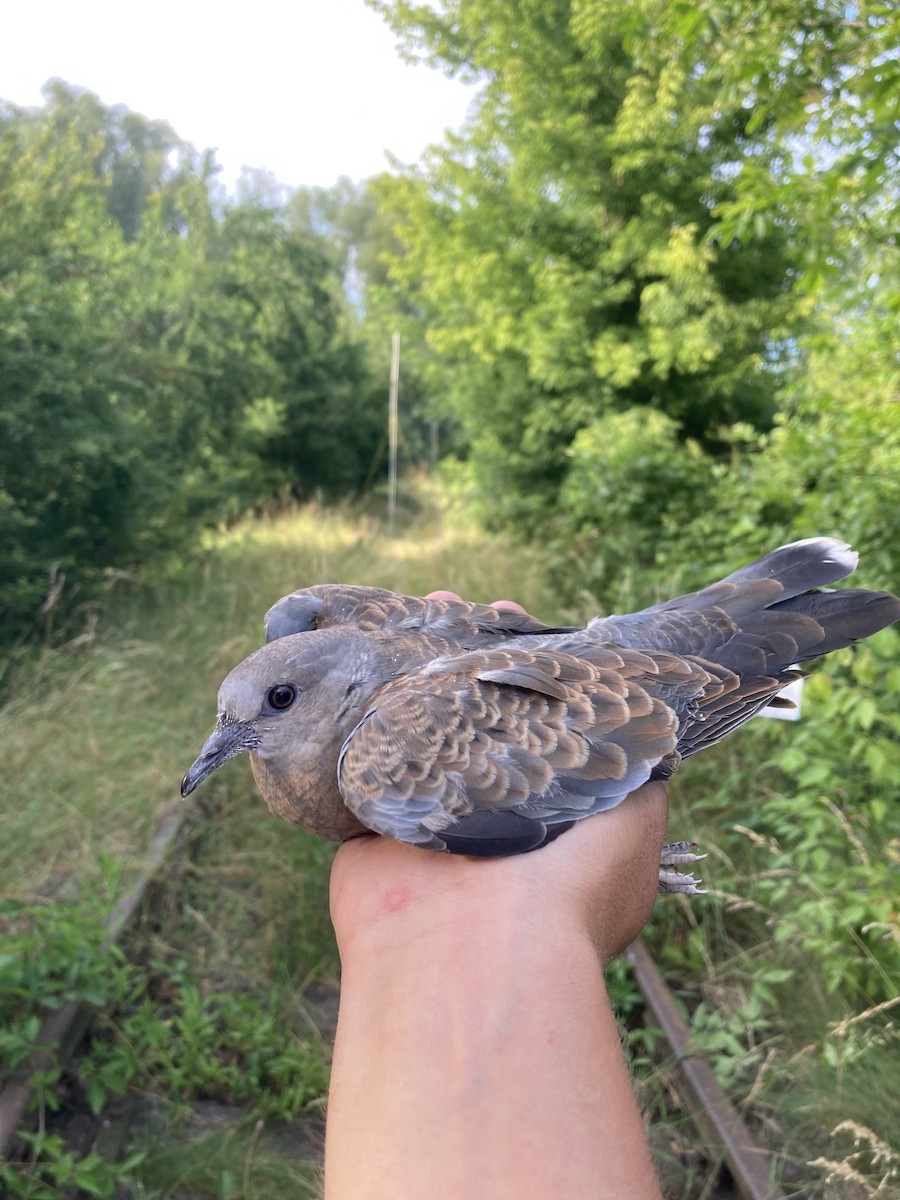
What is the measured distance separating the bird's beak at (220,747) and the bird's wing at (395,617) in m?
0.45

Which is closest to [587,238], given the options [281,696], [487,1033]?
[281,696]

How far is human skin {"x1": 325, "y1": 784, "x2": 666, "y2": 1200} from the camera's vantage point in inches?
42.7

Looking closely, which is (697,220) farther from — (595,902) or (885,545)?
(595,902)

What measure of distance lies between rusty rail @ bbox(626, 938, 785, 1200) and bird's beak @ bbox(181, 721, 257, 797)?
195 centimetres

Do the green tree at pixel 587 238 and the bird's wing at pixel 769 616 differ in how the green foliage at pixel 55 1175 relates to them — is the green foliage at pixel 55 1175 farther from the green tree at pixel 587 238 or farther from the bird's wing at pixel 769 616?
the green tree at pixel 587 238

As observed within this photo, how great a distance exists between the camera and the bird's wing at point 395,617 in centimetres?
206

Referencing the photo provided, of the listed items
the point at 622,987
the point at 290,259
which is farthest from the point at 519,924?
the point at 290,259

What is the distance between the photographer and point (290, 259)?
12430 millimetres

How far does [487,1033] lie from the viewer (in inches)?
46.9

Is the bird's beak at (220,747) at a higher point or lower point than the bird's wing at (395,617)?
lower

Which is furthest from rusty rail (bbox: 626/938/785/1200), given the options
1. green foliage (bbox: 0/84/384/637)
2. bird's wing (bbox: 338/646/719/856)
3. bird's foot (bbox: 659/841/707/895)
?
green foliage (bbox: 0/84/384/637)

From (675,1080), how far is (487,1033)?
5.83 ft

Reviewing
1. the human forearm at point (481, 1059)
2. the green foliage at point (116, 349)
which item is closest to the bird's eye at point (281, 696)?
the human forearm at point (481, 1059)

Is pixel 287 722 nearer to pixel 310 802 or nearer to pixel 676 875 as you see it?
pixel 310 802
